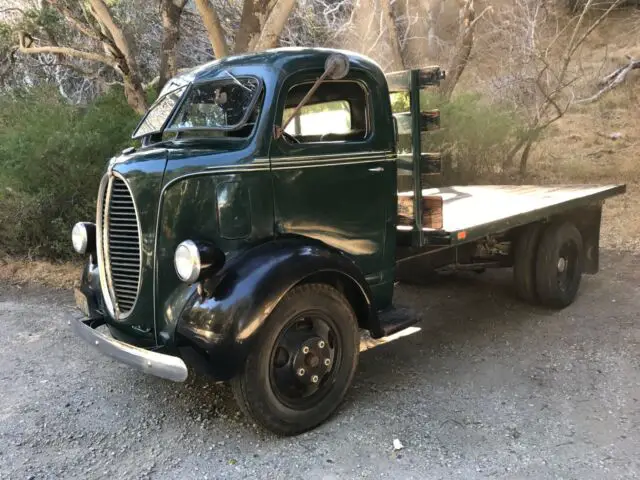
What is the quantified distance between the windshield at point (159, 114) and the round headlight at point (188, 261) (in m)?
1.19

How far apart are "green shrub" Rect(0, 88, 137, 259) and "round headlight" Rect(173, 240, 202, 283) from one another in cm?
449

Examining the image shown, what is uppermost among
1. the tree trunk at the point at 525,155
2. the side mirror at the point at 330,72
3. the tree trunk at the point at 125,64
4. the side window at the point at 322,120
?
the tree trunk at the point at 125,64

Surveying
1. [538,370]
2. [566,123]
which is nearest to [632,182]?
[566,123]

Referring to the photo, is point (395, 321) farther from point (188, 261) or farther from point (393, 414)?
point (188, 261)

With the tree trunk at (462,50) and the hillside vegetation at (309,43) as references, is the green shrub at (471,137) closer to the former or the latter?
the hillside vegetation at (309,43)

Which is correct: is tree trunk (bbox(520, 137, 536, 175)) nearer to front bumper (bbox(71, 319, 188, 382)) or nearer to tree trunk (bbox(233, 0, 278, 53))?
tree trunk (bbox(233, 0, 278, 53))

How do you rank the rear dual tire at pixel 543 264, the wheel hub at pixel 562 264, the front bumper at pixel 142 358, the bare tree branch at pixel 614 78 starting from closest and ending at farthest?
the front bumper at pixel 142 358 < the rear dual tire at pixel 543 264 < the wheel hub at pixel 562 264 < the bare tree branch at pixel 614 78

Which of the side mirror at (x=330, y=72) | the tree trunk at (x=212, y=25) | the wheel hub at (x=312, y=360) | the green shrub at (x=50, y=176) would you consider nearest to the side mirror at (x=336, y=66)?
the side mirror at (x=330, y=72)

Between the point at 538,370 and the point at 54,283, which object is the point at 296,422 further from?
the point at 54,283

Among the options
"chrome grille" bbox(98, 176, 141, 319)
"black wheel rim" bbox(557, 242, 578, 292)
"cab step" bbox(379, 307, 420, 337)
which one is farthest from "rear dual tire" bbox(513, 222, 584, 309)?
"chrome grille" bbox(98, 176, 141, 319)

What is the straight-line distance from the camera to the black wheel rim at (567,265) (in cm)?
566

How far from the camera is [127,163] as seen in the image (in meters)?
3.47

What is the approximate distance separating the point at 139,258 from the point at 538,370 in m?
2.95

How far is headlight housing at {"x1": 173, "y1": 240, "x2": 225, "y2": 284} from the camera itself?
3.12m
